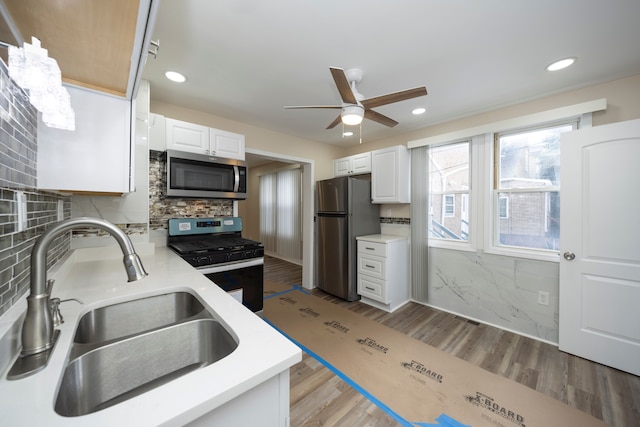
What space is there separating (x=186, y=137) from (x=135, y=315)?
1.86 m

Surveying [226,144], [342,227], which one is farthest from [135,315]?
[342,227]

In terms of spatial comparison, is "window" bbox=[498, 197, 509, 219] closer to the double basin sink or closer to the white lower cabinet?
the white lower cabinet

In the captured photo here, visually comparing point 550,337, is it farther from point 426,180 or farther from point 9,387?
point 9,387

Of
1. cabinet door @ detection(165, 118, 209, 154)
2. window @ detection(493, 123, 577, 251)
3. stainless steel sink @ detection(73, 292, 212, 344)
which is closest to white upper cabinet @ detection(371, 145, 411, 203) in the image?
window @ detection(493, 123, 577, 251)

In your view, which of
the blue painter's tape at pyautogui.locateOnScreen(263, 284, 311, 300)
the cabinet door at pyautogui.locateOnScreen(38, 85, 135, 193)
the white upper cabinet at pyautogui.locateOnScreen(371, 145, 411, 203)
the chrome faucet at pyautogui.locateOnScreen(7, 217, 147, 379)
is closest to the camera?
the chrome faucet at pyautogui.locateOnScreen(7, 217, 147, 379)

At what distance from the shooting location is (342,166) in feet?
12.8

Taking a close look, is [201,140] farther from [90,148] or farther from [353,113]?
[353,113]

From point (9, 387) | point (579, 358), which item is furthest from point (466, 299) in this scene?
point (9, 387)

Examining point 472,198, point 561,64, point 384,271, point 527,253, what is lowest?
point 384,271

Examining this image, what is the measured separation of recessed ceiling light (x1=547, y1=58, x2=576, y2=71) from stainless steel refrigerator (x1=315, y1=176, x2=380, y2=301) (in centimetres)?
209

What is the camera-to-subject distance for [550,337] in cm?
229

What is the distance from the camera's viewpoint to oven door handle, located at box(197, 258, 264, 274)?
2.16 meters

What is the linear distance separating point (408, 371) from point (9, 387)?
7.03 ft

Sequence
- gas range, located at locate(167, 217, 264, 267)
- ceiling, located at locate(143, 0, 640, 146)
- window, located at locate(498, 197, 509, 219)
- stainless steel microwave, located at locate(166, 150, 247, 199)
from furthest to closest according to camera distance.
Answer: window, located at locate(498, 197, 509, 219) → stainless steel microwave, located at locate(166, 150, 247, 199) → gas range, located at locate(167, 217, 264, 267) → ceiling, located at locate(143, 0, 640, 146)
